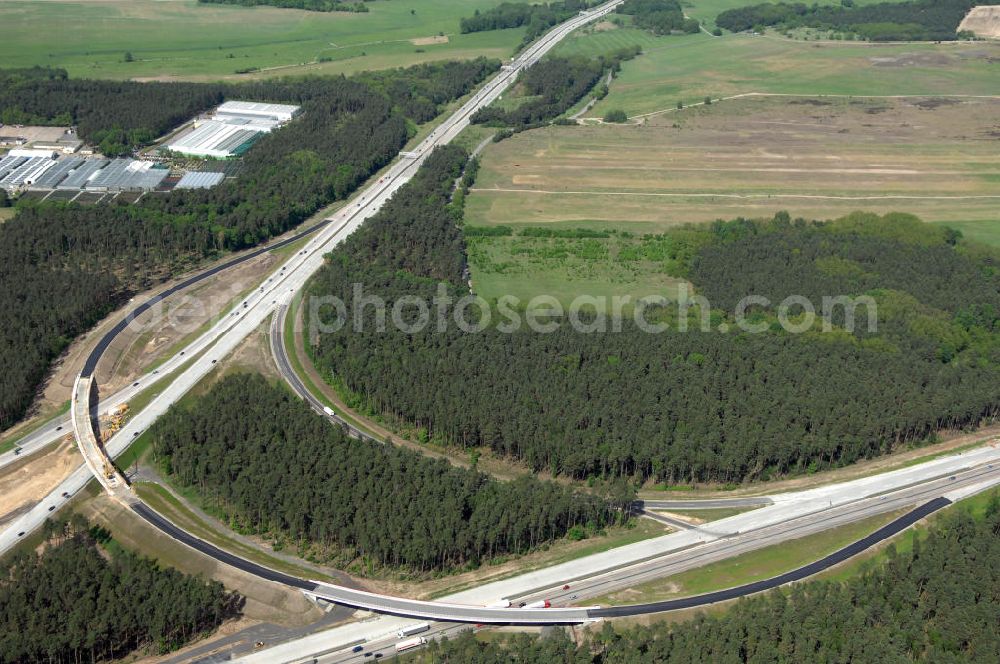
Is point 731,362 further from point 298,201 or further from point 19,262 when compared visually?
point 19,262

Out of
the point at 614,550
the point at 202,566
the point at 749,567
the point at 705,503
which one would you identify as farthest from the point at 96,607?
the point at 705,503

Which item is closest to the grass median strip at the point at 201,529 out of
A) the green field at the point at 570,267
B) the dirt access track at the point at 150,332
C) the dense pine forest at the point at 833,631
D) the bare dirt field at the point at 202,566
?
the bare dirt field at the point at 202,566

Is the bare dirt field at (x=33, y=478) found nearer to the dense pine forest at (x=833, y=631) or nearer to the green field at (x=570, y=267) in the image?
the dense pine forest at (x=833, y=631)

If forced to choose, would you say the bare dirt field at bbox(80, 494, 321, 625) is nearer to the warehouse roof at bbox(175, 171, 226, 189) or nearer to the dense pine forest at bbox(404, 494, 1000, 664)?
the dense pine forest at bbox(404, 494, 1000, 664)

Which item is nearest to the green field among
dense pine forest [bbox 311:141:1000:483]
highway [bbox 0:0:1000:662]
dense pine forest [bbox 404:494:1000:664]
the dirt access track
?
dense pine forest [bbox 311:141:1000:483]

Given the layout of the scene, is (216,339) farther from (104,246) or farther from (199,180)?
(199,180)

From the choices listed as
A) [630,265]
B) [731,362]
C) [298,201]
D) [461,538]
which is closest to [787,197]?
[630,265]
